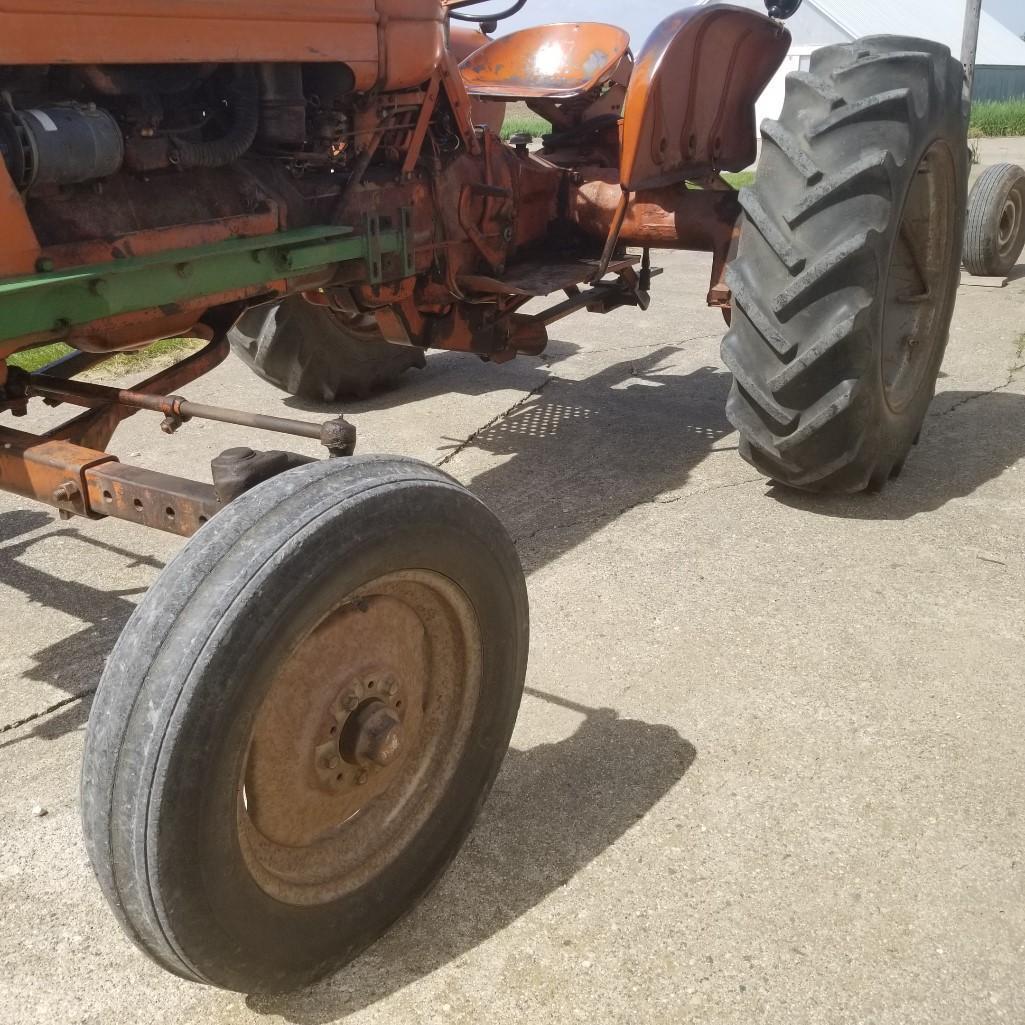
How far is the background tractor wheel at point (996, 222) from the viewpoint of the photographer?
6.97m

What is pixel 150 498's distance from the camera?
6.91 feet

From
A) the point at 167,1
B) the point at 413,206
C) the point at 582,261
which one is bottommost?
the point at 582,261

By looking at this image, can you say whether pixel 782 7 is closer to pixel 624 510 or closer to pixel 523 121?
pixel 624 510

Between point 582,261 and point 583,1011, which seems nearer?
point 583,1011

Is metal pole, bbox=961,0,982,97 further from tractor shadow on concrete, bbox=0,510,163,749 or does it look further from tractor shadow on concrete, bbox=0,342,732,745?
tractor shadow on concrete, bbox=0,510,163,749

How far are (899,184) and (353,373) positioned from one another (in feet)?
7.99

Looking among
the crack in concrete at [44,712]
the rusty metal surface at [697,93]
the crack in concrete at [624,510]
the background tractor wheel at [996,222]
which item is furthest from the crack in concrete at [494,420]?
the background tractor wheel at [996,222]

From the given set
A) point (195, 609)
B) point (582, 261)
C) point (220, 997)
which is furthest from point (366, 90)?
point (220, 997)

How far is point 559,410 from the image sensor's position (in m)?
4.95

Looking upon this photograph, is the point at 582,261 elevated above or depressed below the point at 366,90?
below

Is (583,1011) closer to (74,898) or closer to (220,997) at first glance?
(220,997)

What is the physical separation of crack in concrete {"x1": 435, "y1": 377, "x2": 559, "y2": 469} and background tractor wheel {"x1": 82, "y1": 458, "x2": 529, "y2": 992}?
2.26m

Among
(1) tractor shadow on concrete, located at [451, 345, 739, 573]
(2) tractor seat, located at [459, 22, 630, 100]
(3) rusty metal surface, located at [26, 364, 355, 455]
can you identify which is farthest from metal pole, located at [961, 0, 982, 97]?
(3) rusty metal surface, located at [26, 364, 355, 455]

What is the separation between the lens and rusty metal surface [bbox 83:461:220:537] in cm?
207
